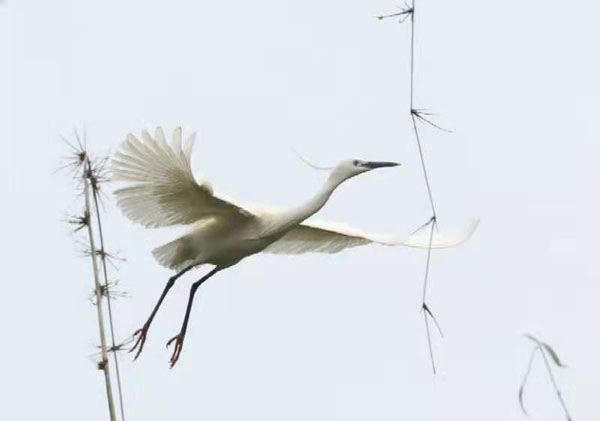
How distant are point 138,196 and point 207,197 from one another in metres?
0.54

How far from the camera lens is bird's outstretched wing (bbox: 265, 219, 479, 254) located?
430 inches

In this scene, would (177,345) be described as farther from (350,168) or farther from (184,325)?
(350,168)

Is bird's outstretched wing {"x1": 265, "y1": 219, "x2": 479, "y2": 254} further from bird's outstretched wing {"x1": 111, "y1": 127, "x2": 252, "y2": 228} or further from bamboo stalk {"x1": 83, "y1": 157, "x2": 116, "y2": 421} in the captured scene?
bamboo stalk {"x1": 83, "y1": 157, "x2": 116, "y2": 421}

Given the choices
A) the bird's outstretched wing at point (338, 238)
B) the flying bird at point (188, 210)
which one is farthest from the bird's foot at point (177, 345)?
the bird's outstretched wing at point (338, 238)

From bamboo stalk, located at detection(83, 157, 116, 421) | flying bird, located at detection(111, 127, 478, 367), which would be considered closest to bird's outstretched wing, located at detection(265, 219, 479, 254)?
flying bird, located at detection(111, 127, 478, 367)

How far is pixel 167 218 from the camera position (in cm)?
992

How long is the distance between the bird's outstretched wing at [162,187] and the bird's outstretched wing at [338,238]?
125cm

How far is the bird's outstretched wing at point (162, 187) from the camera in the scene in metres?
8.88

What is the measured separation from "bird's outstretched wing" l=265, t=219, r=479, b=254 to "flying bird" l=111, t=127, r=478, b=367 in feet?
0.80

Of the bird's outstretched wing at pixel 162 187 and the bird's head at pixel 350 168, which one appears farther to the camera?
the bird's head at pixel 350 168

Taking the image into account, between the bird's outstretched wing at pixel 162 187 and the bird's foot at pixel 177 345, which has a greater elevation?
the bird's outstretched wing at pixel 162 187

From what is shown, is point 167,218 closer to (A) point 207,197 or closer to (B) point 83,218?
(A) point 207,197

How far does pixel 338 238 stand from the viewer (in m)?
11.3

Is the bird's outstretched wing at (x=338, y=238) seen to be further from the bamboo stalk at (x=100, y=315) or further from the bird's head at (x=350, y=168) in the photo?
the bamboo stalk at (x=100, y=315)
